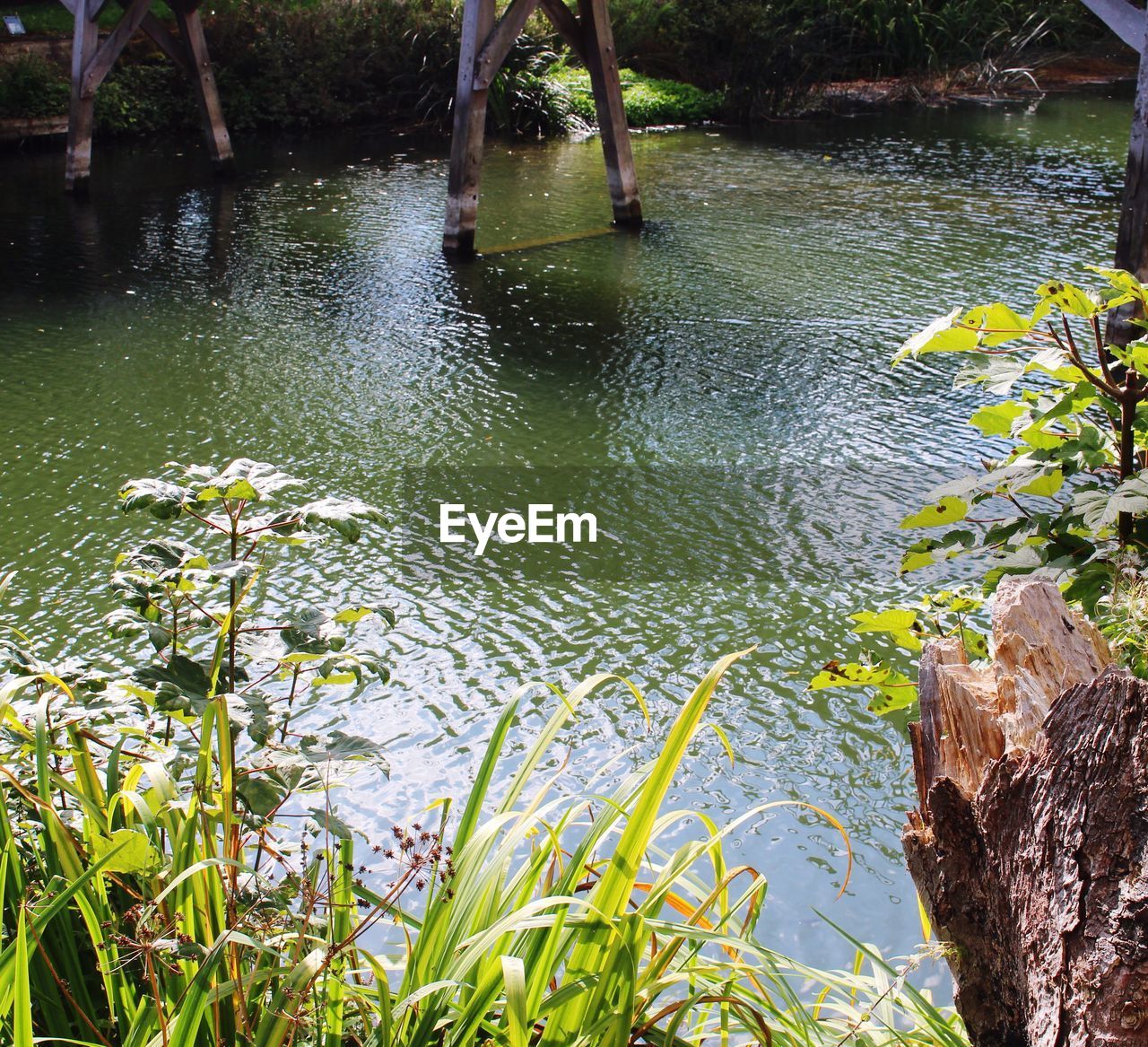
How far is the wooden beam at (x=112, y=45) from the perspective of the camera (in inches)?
391

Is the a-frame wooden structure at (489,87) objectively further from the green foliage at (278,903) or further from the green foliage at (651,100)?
the green foliage at (278,903)

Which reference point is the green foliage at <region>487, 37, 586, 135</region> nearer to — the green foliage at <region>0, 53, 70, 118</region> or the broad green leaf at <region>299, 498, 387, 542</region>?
the green foliage at <region>0, 53, 70, 118</region>

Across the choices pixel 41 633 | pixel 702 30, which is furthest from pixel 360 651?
pixel 702 30

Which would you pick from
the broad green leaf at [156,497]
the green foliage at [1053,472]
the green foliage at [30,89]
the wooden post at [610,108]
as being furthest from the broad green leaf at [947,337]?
the green foliage at [30,89]

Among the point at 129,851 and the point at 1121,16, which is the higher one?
the point at 1121,16

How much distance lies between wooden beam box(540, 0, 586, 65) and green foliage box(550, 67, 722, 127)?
5.85 m

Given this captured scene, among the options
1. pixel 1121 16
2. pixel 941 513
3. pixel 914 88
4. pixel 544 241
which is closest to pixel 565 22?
pixel 544 241

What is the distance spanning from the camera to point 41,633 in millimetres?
3529

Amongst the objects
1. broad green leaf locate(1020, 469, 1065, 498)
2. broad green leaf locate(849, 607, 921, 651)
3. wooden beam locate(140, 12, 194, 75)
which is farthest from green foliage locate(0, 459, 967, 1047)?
wooden beam locate(140, 12, 194, 75)

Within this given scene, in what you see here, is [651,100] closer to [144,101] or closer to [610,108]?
[144,101]

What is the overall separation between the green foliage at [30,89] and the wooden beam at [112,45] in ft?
11.0

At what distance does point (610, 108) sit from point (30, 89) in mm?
8045

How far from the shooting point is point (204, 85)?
11.1m

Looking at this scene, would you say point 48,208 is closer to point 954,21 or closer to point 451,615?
point 451,615
